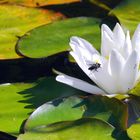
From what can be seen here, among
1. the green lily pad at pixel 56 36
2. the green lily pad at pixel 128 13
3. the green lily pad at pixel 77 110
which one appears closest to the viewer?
the green lily pad at pixel 77 110

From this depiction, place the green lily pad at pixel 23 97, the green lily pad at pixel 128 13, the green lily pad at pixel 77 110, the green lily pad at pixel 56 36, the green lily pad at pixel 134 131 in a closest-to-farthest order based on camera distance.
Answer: the green lily pad at pixel 134 131, the green lily pad at pixel 77 110, the green lily pad at pixel 23 97, the green lily pad at pixel 56 36, the green lily pad at pixel 128 13

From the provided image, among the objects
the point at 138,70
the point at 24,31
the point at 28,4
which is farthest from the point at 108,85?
the point at 28,4

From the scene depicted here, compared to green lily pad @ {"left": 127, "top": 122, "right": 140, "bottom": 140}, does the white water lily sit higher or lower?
higher

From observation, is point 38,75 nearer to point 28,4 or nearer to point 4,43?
point 4,43

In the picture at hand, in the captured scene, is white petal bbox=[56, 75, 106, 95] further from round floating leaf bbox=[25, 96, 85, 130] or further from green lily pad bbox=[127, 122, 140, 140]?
green lily pad bbox=[127, 122, 140, 140]

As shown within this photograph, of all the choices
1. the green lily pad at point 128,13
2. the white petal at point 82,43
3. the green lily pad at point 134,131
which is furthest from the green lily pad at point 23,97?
the green lily pad at point 128,13

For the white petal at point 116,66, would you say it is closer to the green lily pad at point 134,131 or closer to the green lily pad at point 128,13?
the green lily pad at point 134,131

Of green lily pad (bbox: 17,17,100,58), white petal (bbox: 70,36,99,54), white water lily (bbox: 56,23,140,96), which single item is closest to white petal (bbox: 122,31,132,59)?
white water lily (bbox: 56,23,140,96)
